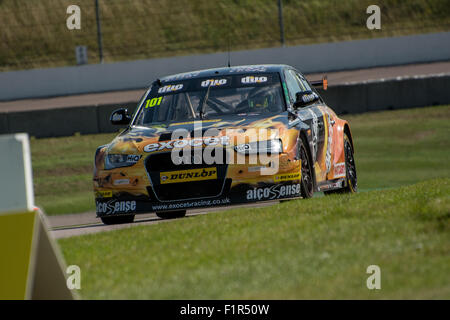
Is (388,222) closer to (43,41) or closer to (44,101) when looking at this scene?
(44,101)

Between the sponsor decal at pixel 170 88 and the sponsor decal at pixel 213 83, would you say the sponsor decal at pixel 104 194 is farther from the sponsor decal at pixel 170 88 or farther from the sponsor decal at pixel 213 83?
the sponsor decal at pixel 213 83

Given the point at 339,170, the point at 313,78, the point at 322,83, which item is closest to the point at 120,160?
the point at 339,170

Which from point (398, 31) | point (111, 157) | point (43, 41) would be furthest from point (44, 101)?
point (111, 157)

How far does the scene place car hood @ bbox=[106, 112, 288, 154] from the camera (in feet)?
27.4

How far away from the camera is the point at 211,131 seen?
27.7ft

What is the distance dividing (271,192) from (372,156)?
347 inches

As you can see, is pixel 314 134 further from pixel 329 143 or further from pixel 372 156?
pixel 372 156

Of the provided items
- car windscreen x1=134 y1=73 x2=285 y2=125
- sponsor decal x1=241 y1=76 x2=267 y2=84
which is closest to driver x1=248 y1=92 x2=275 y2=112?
car windscreen x1=134 y1=73 x2=285 y2=125

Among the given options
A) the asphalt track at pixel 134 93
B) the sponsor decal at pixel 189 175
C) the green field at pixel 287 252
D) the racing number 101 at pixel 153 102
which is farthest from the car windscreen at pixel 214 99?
the asphalt track at pixel 134 93

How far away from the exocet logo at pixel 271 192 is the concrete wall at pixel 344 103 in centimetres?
1075

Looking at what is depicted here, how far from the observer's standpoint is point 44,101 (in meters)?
31.9

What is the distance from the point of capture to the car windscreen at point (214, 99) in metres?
9.31
